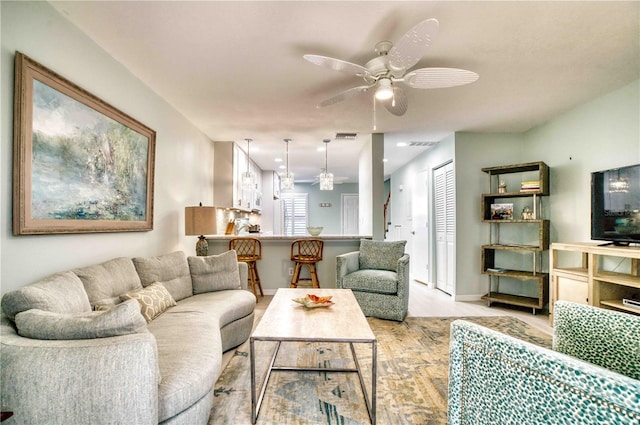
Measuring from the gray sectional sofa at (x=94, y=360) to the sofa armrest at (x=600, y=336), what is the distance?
175 centimetres

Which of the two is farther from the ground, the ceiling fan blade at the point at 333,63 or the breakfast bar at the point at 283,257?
the ceiling fan blade at the point at 333,63

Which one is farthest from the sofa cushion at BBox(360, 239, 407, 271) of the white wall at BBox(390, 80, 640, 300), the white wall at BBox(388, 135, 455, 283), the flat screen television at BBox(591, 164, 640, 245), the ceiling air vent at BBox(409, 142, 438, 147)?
the ceiling air vent at BBox(409, 142, 438, 147)

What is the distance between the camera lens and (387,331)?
3.19 meters

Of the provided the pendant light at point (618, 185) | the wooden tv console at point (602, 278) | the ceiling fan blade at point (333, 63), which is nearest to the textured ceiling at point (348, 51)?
the ceiling fan blade at point (333, 63)

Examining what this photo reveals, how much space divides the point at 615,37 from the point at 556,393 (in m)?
2.71

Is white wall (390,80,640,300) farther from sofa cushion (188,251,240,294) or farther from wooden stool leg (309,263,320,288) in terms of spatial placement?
sofa cushion (188,251,240,294)

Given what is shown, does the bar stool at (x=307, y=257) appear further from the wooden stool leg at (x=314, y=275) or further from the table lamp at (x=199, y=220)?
the table lamp at (x=199, y=220)

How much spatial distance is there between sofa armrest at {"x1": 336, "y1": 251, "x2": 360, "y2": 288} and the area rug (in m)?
0.86

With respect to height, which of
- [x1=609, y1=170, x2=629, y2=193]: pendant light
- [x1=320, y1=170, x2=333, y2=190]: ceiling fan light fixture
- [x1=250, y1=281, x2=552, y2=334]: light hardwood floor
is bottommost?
[x1=250, y1=281, x2=552, y2=334]: light hardwood floor

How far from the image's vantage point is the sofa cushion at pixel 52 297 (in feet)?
4.62

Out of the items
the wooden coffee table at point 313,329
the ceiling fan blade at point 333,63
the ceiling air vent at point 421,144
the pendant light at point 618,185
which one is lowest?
the wooden coffee table at point 313,329

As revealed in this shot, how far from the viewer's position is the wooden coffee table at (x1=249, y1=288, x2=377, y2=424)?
1716 mm

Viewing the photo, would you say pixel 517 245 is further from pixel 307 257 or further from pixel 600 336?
pixel 600 336

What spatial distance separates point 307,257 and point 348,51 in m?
2.88
